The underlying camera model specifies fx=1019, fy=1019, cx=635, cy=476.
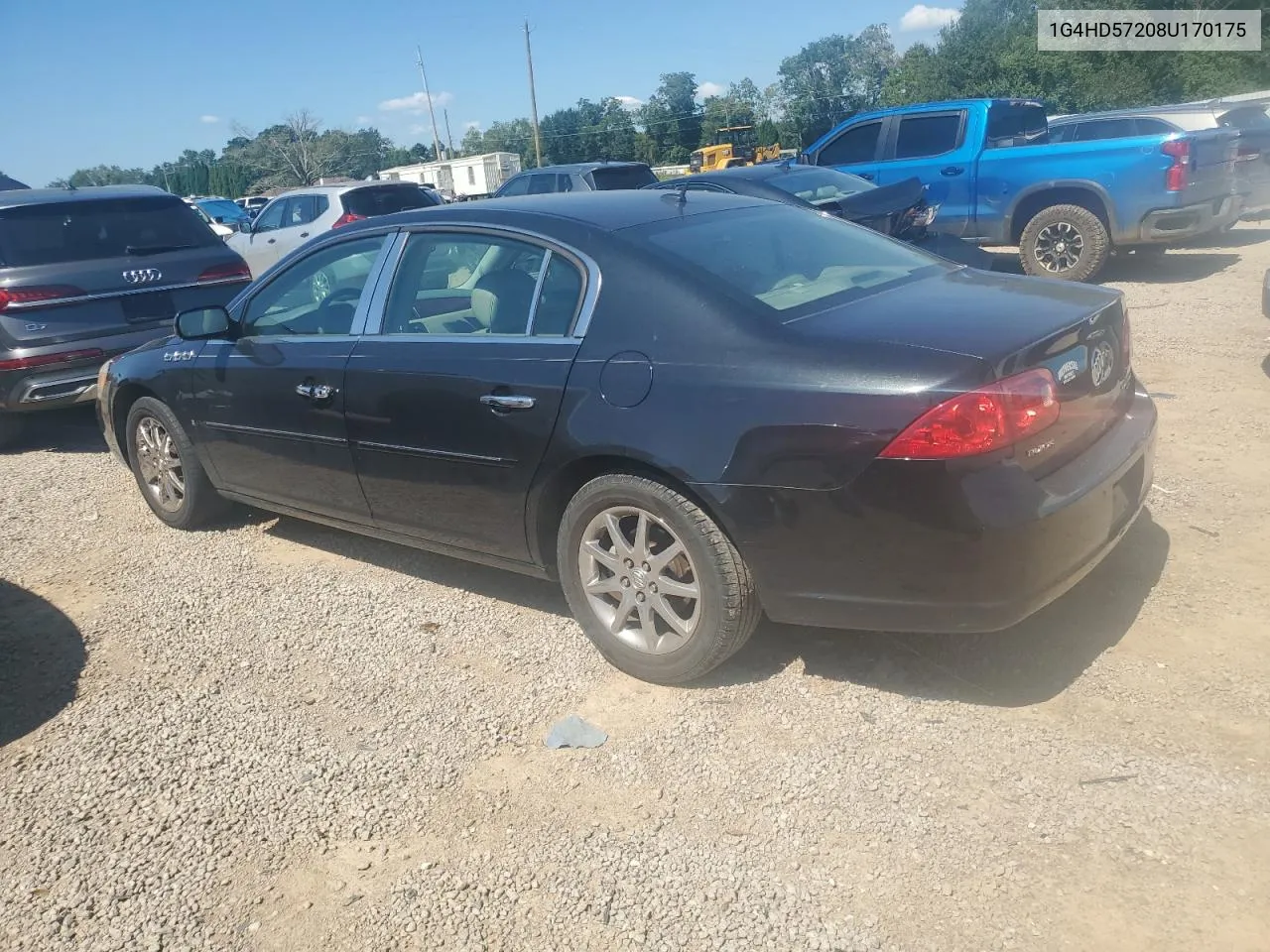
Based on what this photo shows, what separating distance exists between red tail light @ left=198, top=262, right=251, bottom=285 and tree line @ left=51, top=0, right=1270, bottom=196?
36.6m

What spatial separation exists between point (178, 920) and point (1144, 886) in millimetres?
2384

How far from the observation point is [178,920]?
2.61 metres

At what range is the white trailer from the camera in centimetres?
4681

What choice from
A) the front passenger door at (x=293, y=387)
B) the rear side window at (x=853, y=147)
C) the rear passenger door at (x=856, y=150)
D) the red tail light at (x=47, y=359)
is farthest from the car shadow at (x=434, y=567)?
the rear side window at (x=853, y=147)

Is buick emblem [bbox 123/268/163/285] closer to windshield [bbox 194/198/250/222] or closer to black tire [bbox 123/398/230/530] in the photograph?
black tire [bbox 123/398/230/530]

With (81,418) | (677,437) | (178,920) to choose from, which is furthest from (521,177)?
(178,920)

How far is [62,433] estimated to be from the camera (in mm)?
8164

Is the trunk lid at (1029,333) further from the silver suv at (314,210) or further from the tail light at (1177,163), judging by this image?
the silver suv at (314,210)

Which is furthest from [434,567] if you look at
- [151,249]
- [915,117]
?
[915,117]

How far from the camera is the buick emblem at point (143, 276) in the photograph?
23.6ft

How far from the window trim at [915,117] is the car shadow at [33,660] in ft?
32.4

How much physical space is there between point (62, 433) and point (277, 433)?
15.5 ft

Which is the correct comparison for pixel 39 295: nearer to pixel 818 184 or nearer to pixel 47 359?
pixel 47 359

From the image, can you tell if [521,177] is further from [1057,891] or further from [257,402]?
[1057,891]
